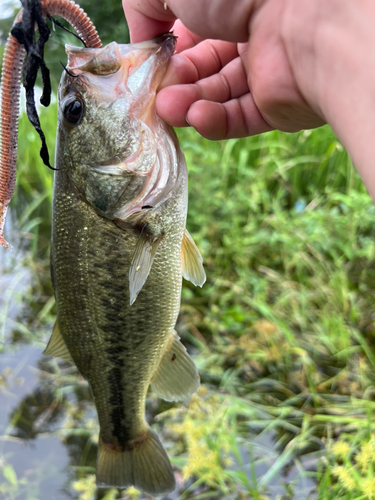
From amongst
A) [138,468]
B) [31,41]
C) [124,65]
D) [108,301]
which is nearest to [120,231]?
[108,301]

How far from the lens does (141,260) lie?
1.33 m

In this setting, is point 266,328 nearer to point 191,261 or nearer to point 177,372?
point 177,372

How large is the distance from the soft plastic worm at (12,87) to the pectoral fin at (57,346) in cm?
55

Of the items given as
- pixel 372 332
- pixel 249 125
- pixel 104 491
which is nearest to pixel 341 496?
pixel 372 332

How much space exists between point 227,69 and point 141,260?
0.84 meters

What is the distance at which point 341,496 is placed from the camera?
1986 millimetres

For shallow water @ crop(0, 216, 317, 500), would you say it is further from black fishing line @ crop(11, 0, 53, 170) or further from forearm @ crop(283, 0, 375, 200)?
black fishing line @ crop(11, 0, 53, 170)

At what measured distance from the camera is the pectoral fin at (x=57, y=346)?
1581mm

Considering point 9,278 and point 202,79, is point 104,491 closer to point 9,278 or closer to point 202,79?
point 9,278

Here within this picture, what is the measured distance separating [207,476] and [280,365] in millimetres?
939

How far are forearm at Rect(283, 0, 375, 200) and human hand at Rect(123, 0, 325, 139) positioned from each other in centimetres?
11

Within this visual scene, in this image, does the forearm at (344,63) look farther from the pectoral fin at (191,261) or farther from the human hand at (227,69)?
the pectoral fin at (191,261)

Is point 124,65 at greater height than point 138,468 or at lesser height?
greater

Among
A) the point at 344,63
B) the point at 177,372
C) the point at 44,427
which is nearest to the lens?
the point at 344,63
